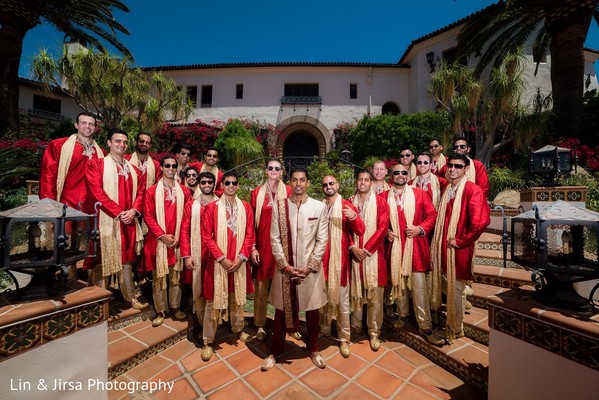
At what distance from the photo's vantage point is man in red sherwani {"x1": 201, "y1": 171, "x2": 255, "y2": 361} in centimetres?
304

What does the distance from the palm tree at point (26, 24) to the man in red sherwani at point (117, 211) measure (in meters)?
11.6

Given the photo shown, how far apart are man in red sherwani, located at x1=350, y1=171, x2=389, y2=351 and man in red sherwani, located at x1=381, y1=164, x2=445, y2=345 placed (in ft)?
0.58

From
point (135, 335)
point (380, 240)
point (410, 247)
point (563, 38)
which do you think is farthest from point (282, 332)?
point (563, 38)

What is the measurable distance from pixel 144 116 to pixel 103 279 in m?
11.4

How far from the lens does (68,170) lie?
3.22 metres

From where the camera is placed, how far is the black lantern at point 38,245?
1788 millimetres

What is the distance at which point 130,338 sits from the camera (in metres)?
3.04

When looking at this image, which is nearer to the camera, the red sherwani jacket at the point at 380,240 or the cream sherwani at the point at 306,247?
the cream sherwani at the point at 306,247

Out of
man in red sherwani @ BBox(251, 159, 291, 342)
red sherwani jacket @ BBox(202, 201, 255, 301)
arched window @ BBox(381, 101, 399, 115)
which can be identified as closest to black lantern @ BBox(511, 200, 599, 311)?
man in red sherwani @ BBox(251, 159, 291, 342)

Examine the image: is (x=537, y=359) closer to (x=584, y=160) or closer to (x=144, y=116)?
(x=584, y=160)

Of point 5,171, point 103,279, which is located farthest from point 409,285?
point 5,171

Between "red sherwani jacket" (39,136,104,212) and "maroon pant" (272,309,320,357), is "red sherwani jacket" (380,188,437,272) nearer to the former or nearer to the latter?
"maroon pant" (272,309,320,357)

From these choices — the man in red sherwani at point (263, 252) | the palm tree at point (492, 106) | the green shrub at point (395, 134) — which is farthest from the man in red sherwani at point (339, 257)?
the green shrub at point (395, 134)

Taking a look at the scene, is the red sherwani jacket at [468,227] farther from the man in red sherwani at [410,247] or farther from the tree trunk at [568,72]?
the tree trunk at [568,72]
